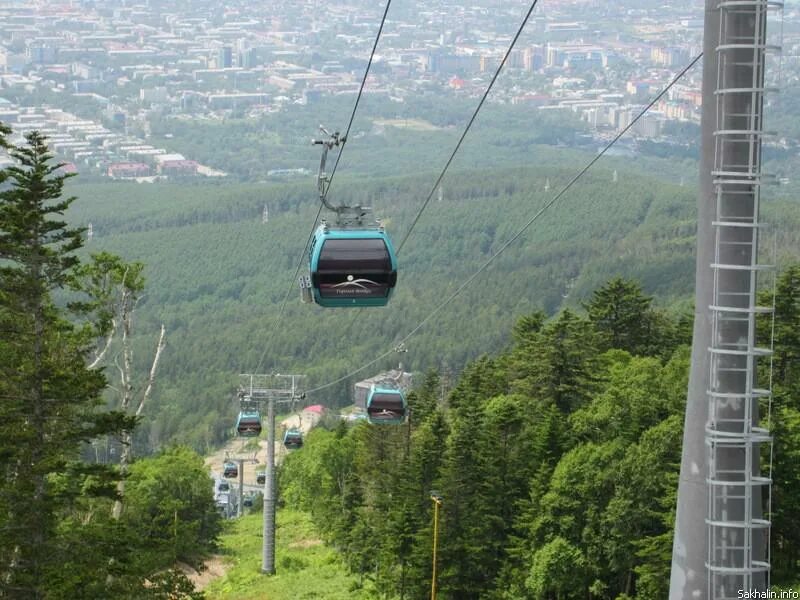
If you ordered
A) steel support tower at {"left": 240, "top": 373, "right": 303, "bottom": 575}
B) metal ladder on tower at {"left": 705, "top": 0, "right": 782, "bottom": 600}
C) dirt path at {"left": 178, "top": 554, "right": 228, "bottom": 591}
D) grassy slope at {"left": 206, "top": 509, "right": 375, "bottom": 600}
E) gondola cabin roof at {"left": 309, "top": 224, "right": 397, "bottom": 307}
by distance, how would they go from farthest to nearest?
1. dirt path at {"left": 178, "top": 554, "right": 228, "bottom": 591}
2. steel support tower at {"left": 240, "top": 373, "right": 303, "bottom": 575}
3. grassy slope at {"left": 206, "top": 509, "right": 375, "bottom": 600}
4. gondola cabin roof at {"left": 309, "top": 224, "right": 397, "bottom": 307}
5. metal ladder on tower at {"left": 705, "top": 0, "right": 782, "bottom": 600}

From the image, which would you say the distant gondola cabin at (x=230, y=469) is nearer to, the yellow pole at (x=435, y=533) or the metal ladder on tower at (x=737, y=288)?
the yellow pole at (x=435, y=533)

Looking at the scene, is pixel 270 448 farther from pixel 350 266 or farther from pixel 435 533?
pixel 350 266

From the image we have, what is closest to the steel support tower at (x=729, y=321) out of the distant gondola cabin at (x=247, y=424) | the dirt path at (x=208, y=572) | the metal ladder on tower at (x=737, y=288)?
the metal ladder on tower at (x=737, y=288)

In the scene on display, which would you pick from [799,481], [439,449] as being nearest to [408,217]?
[439,449]

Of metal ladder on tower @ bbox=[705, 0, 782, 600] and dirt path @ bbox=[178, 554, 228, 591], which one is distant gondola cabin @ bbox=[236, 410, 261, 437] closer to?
dirt path @ bbox=[178, 554, 228, 591]

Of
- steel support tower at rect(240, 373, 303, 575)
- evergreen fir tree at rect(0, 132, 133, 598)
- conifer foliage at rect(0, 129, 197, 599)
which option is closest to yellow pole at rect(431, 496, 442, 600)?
steel support tower at rect(240, 373, 303, 575)

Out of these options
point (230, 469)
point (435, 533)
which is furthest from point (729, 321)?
point (230, 469)
